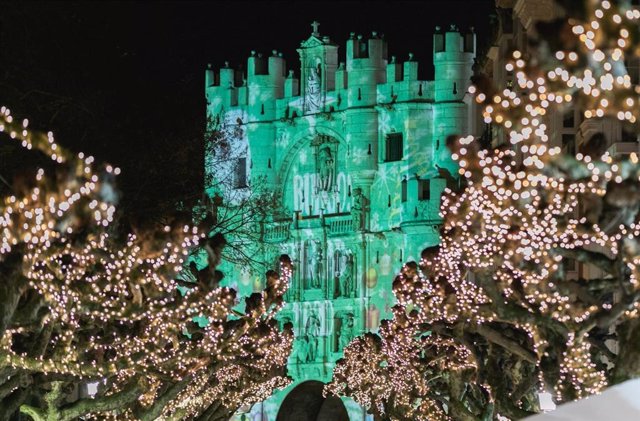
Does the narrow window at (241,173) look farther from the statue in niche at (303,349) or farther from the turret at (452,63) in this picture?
the turret at (452,63)

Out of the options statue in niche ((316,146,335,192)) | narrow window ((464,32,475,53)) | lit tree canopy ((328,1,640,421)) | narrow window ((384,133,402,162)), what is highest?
narrow window ((464,32,475,53))

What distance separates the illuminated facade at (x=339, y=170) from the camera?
8338 cm

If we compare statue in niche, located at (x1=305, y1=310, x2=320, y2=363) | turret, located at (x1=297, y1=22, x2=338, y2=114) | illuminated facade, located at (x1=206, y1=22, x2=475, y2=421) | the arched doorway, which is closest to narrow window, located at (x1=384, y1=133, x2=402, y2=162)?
illuminated facade, located at (x1=206, y1=22, x2=475, y2=421)

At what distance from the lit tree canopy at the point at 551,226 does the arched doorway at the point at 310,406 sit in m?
53.6

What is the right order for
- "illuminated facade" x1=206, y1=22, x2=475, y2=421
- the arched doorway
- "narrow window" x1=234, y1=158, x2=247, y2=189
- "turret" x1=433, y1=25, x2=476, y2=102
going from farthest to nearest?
"narrow window" x1=234, y1=158, x2=247, y2=189 → the arched doorway → "turret" x1=433, y1=25, x2=476, y2=102 → "illuminated facade" x1=206, y1=22, x2=475, y2=421

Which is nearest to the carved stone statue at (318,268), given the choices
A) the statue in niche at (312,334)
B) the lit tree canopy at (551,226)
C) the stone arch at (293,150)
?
the statue in niche at (312,334)

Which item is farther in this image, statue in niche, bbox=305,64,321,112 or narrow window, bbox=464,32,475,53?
statue in niche, bbox=305,64,321,112

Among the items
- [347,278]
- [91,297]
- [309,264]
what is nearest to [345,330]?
[347,278]

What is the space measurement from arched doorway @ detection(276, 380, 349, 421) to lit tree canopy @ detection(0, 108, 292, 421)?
47796 mm

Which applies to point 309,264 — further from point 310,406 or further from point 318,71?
point 318,71

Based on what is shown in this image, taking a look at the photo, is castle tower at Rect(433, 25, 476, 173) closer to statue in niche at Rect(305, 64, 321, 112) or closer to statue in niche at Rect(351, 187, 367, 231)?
statue in niche at Rect(351, 187, 367, 231)

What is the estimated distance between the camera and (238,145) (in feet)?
295

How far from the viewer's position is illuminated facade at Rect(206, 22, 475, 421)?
83.4 m

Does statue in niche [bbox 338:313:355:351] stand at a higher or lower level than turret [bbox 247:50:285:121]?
lower
